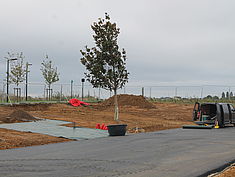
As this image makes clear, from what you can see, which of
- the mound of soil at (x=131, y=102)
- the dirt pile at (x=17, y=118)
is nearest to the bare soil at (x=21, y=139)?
the dirt pile at (x=17, y=118)

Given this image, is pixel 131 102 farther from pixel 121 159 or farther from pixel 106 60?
pixel 121 159

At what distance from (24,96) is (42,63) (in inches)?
299

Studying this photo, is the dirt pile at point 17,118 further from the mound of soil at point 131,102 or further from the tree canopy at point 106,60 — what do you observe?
the mound of soil at point 131,102

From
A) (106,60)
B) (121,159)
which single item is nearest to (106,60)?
(106,60)

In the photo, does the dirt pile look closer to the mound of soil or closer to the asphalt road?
the asphalt road

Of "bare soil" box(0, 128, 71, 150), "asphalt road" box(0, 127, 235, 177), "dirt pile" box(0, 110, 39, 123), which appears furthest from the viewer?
"dirt pile" box(0, 110, 39, 123)

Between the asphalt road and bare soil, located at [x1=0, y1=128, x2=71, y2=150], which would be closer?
the asphalt road

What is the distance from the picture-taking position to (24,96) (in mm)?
44094

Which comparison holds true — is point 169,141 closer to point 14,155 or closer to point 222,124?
point 14,155

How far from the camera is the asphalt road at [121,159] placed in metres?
8.60

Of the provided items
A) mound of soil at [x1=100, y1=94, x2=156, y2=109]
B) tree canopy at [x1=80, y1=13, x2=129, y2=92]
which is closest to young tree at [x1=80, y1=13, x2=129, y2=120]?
tree canopy at [x1=80, y1=13, x2=129, y2=92]

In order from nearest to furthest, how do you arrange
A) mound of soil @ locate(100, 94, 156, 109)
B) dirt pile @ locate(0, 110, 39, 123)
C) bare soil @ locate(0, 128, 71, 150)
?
bare soil @ locate(0, 128, 71, 150)
dirt pile @ locate(0, 110, 39, 123)
mound of soil @ locate(100, 94, 156, 109)

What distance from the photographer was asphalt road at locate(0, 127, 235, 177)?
860 centimetres

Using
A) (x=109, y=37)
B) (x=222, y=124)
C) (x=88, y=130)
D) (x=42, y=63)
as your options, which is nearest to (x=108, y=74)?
(x=109, y=37)
